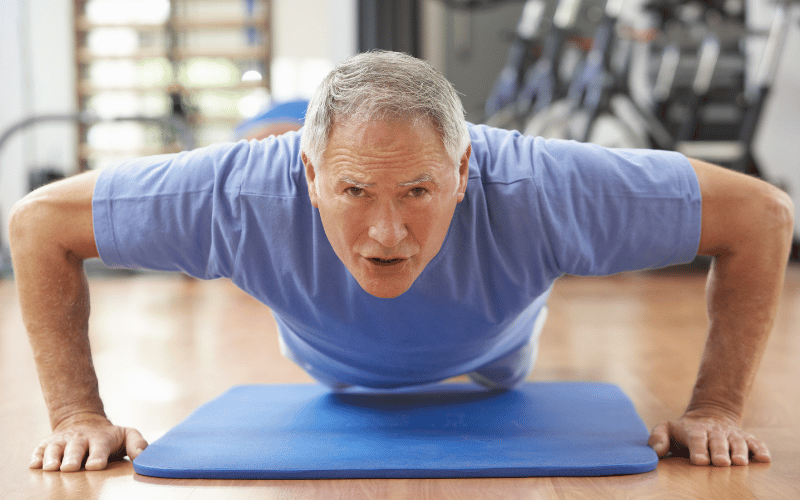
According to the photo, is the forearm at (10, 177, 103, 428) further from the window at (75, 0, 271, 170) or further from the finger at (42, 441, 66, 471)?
the window at (75, 0, 271, 170)

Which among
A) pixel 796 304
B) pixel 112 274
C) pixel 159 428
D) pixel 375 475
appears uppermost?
pixel 375 475

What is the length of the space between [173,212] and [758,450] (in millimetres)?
931

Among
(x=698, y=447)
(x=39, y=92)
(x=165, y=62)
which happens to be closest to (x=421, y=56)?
(x=698, y=447)

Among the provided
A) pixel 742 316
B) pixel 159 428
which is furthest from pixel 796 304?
pixel 159 428

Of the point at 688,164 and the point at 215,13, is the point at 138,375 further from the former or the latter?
the point at 215,13

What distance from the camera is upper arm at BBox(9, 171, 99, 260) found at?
1.07m

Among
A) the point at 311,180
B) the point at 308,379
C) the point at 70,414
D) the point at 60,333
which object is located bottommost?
the point at 308,379

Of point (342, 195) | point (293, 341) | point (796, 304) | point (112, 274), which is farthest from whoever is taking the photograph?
point (112, 274)

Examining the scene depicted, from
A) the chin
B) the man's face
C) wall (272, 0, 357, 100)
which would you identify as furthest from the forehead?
wall (272, 0, 357, 100)

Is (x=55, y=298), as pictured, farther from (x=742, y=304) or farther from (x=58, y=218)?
(x=742, y=304)

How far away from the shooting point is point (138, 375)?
1.73 m

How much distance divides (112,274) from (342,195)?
3292 millimetres

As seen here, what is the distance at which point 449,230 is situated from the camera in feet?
3.43

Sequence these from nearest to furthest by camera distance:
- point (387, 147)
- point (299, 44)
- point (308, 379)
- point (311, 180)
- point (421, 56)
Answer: point (387, 147)
point (311, 180)
point (308, 379)
point (421, 56)
point (299, 44)
